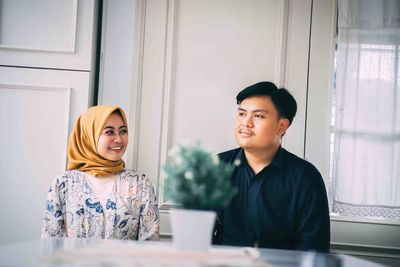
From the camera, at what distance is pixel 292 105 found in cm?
247

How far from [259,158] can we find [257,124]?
0.52 feet

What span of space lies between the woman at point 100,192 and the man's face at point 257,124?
19.2 inches

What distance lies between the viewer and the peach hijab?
243cm

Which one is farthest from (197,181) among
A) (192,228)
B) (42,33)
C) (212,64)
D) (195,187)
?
(42,33)

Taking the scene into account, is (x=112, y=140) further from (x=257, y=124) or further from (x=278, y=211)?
(x=278, y=211)

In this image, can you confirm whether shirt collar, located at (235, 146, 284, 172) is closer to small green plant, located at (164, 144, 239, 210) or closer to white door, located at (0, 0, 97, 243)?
white door, located at (0, 0, 97, 243)

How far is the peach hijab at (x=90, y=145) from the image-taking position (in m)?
2.43

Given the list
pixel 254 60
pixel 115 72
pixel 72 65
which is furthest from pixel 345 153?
pixel 72 65

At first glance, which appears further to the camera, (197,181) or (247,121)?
(247,121)

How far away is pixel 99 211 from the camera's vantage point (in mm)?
2340

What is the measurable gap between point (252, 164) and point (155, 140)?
628mm

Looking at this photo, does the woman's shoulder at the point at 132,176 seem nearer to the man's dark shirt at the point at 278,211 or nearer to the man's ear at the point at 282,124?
the man's dark shirt at the point at 278,211

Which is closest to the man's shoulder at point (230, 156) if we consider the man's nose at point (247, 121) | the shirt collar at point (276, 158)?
the shirt collar at point (276, 158)

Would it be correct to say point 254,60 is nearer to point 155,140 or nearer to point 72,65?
point 155,140
